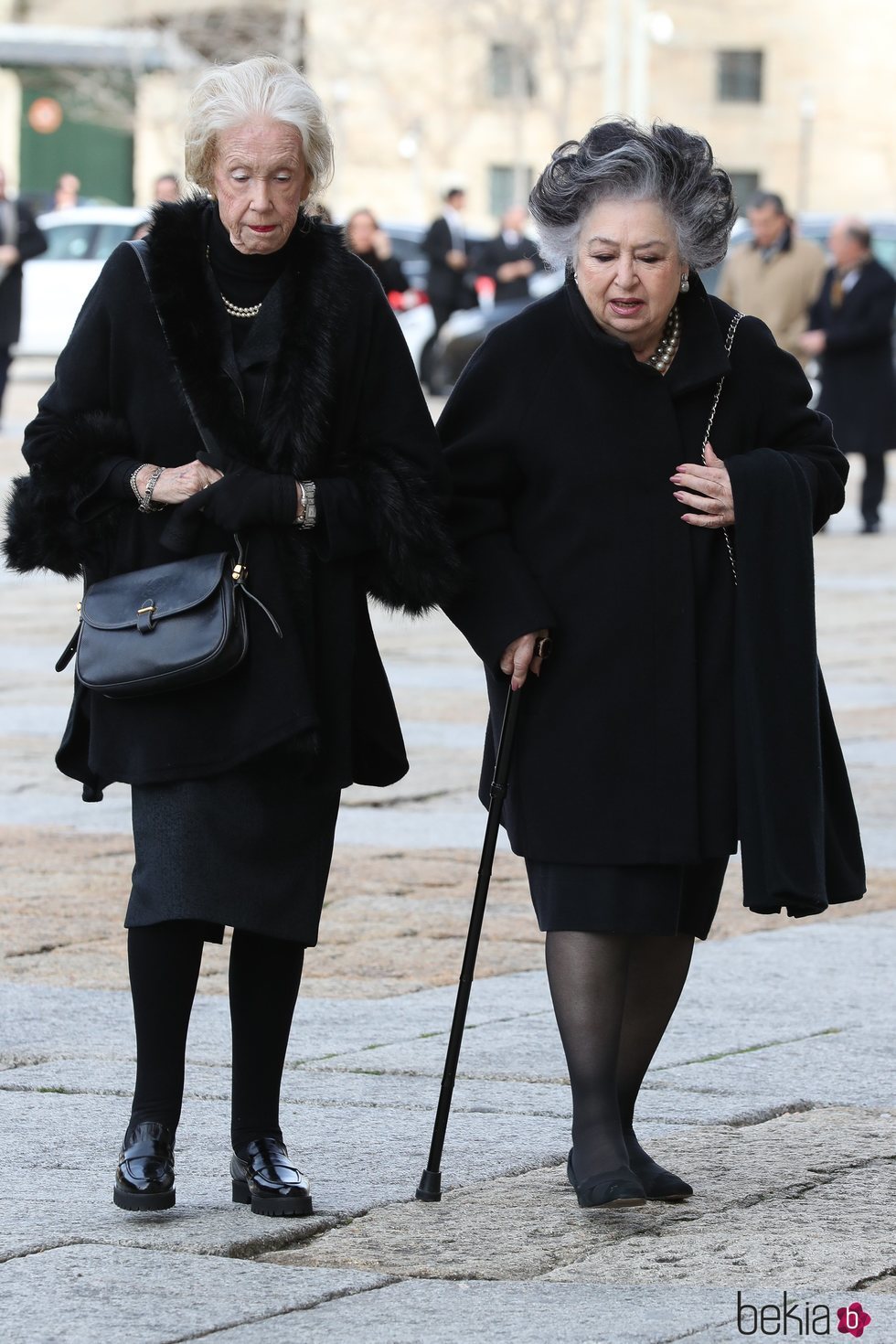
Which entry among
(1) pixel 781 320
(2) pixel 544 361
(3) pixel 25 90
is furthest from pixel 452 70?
(2) pixel 544 361

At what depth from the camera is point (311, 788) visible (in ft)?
12.8

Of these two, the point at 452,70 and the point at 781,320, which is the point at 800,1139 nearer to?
the point at 781,320

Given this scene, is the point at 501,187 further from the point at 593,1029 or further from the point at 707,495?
the point at 593,1029

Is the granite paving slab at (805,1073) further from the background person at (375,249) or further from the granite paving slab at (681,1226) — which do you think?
the background person at (375,249)

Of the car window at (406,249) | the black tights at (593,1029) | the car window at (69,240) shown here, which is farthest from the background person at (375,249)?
the black tights at (593,1029)

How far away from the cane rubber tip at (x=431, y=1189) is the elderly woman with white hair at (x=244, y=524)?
0.18 m

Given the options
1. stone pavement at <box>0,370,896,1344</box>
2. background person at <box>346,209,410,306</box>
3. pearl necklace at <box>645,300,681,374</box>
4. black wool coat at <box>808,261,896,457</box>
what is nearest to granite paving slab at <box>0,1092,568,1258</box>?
stone pavement at <box>0,370,896,1344</box>

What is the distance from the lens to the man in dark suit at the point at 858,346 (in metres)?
15.7

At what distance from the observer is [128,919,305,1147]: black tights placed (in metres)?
3.92

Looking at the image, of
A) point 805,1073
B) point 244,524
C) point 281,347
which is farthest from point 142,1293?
point 805,1073

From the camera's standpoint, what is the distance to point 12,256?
19656mm

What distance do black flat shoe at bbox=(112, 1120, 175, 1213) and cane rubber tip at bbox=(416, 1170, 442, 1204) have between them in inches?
15.3

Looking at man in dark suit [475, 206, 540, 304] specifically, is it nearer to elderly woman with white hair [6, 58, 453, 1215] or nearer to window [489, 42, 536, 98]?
elderly woman with white hair [6, 58, 453, 1215]

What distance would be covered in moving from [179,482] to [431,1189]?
3.83 ft
